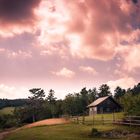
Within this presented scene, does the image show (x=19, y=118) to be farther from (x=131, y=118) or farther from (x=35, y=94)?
(x=131, y=118)

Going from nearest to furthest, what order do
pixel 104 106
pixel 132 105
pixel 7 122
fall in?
pixel 132 105
pixel 104 106
pixel 7 122

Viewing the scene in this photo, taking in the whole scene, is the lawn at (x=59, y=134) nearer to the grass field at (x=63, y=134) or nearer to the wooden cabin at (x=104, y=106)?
the grass field at (x=63, y=134)

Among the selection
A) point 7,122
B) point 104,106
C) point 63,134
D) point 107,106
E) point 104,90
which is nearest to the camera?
point 63,134

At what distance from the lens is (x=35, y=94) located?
129000mm

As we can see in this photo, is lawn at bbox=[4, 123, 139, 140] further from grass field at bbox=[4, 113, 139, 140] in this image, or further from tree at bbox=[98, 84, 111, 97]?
tree at bbox=[98, 84, 111, 97]

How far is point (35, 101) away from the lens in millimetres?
124125

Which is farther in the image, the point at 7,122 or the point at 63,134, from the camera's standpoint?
the point at 7,122

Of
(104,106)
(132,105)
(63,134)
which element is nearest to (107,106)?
(104,106)

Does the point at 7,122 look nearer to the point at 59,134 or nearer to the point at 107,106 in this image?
the point at 107,106

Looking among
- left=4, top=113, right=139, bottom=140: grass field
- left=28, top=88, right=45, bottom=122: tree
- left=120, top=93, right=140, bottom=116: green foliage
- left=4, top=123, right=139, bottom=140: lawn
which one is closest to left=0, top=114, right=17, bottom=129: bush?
left=28, top=88, right=45, bottom=122: tree

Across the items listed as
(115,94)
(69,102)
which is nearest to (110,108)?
(69,102)

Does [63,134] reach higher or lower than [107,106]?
lower

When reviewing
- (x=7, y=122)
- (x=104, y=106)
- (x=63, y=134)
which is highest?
(x=104, y=106)

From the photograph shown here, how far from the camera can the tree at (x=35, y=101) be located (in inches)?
4627
